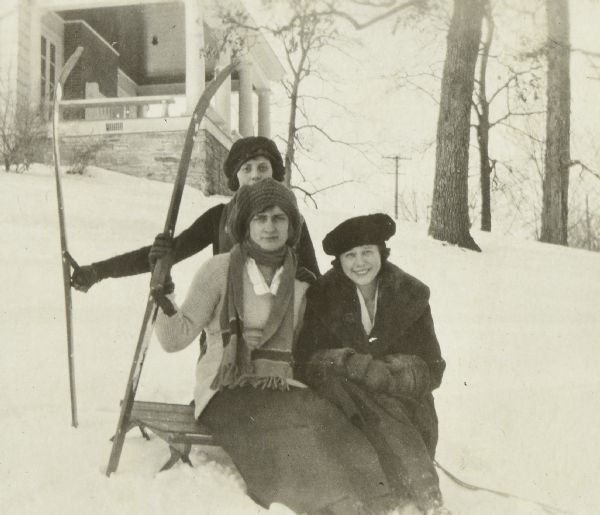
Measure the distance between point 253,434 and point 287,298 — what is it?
483mm

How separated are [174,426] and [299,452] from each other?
533mm

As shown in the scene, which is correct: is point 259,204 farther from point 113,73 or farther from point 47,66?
point 113,73

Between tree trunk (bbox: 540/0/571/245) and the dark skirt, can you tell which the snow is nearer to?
the dark skirt

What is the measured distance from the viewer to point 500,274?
7.18 metres

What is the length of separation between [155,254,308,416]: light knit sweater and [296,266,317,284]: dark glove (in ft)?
0.63

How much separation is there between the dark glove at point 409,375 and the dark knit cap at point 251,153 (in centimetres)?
94

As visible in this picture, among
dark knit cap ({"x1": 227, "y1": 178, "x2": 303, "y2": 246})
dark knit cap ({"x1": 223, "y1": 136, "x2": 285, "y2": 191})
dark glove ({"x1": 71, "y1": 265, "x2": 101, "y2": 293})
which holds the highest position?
dark knit cap ({"x1": 223, "y1": 136, "x2": 285, "y2": 191})

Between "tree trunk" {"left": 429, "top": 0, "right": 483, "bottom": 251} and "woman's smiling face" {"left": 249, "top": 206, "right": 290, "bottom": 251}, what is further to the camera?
"tree trunk" {"left": 429, "top": 0, "right": 483, "bottom": 251}

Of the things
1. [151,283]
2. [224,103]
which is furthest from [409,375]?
[224,103]

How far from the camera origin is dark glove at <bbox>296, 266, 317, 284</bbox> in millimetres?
2666

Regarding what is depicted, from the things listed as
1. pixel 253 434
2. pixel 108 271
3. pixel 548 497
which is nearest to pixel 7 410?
pixel 108 271

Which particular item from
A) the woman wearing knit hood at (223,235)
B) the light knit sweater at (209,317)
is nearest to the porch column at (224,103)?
the woman wearing knit hood at (223,235)

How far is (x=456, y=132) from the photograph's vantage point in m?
7.98

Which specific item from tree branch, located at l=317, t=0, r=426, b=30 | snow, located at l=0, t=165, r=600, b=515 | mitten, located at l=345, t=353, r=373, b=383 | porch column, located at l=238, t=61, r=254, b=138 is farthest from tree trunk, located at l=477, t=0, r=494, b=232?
mitten, located at l=345, t=353, r=373, b=383
